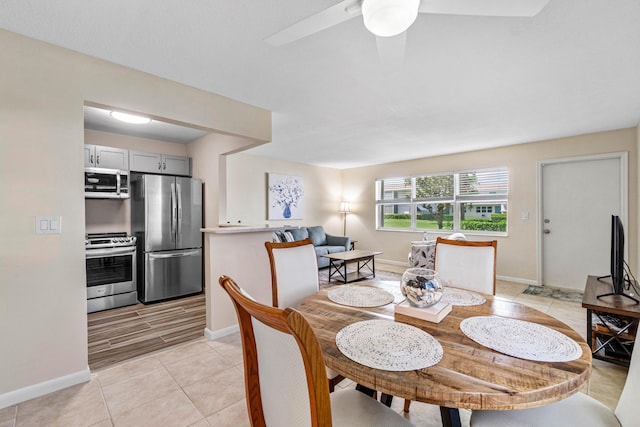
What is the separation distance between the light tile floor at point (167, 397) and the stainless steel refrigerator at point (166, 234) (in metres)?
1.63

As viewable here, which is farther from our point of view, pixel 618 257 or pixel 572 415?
pixel 618 257

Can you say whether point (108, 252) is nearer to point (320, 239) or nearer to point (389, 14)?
point (320, 239)

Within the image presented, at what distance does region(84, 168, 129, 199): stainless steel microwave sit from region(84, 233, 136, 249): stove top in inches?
21.6

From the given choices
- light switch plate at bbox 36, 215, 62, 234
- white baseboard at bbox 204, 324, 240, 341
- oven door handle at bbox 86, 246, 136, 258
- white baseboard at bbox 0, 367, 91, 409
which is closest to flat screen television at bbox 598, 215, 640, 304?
white baseboard at bbox 204, 324, 240, 341

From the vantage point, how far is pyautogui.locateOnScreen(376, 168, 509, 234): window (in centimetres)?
507

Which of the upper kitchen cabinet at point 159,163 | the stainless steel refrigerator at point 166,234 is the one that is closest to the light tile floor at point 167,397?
the stainless steel refrigerator at point 166,234

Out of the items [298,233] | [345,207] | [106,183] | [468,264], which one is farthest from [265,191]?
[468,264]

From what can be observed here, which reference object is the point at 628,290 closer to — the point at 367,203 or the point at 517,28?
the point at 517,28

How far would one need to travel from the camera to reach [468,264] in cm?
196

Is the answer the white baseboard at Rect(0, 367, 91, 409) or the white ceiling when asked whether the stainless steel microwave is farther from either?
the white baseboard at Rect(0, 367, 91, 409)

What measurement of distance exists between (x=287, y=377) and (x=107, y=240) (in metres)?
3.94

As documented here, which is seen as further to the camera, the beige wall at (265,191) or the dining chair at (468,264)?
the beige wall at (265,191)

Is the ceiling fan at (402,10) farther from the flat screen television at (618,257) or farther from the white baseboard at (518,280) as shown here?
the white baseboard at (518,280)

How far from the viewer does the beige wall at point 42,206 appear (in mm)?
1809
